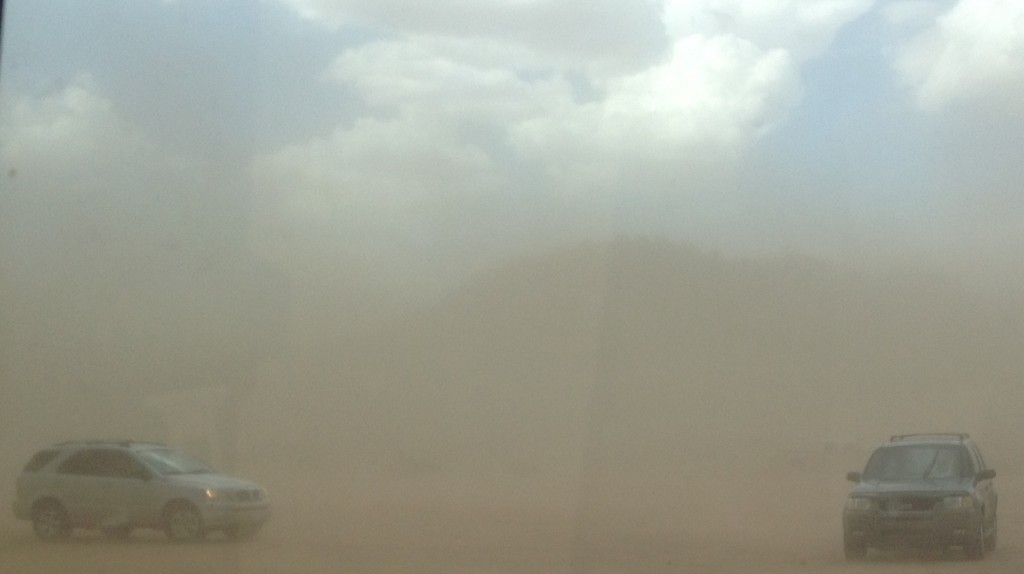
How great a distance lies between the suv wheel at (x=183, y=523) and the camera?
1184 cm

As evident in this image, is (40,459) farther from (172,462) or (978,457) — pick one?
(978,457)

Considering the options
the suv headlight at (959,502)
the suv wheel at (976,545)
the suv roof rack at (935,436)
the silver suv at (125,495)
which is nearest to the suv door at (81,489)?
the silver suv at (125,495)

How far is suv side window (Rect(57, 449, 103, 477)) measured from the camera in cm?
1184

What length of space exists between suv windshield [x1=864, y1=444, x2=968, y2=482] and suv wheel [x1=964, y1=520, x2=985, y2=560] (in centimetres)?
54

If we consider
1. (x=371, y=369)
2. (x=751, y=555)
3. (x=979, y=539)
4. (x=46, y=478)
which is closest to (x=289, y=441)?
(x=371, y=369)

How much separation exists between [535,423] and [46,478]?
4811 mm

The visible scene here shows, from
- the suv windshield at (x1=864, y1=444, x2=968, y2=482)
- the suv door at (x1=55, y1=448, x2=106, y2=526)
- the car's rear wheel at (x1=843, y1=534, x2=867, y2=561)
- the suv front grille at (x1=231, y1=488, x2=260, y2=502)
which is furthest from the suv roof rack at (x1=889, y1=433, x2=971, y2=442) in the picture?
the suv door at (x1=55, y1=448, x2=106, y2=526)

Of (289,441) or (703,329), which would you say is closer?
(289,441)

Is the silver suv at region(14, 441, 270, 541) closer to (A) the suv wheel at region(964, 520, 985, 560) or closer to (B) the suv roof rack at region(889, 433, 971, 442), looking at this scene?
(B) the suv roof rack at region(889, 433, 971, 442)

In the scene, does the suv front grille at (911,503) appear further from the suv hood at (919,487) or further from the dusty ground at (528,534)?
the dusty ground at (528,534)

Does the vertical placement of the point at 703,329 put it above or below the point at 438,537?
above

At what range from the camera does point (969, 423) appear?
1289 centimetres

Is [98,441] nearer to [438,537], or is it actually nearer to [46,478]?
[46,478]

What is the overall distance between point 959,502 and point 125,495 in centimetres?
786
